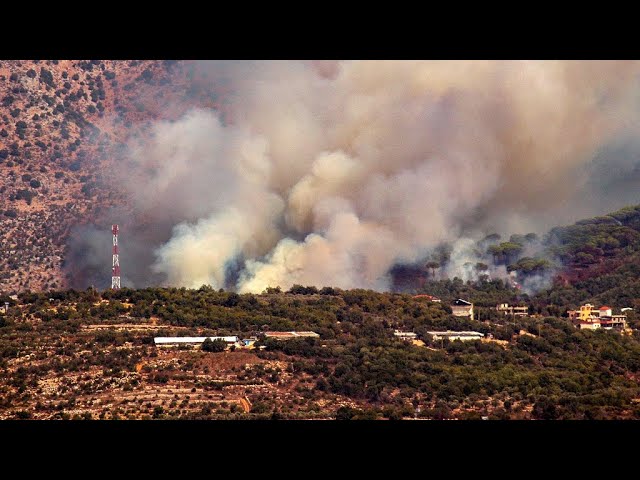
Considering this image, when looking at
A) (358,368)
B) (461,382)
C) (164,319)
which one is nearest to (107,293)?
(164,319)

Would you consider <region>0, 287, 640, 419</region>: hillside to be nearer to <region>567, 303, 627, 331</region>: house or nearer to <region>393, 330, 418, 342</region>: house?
<region>393, 330, 418, 342</region>: house

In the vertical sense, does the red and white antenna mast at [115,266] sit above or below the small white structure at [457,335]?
above

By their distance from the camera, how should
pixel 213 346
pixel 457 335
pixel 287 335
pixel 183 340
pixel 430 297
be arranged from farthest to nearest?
pixel 430 297 → pixel 457 335 → pixel 287 335 → pixel 183 340 → pixel 213 346

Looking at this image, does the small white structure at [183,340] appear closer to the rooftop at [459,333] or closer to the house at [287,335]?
the house at [287,335]

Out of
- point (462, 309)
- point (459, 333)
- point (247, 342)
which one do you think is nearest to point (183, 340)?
point (247, 342)

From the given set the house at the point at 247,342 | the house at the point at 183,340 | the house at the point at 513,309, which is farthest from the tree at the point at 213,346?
the house at the point at 513,309

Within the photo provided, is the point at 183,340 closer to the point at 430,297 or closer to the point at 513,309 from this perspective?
the point at 430,297
